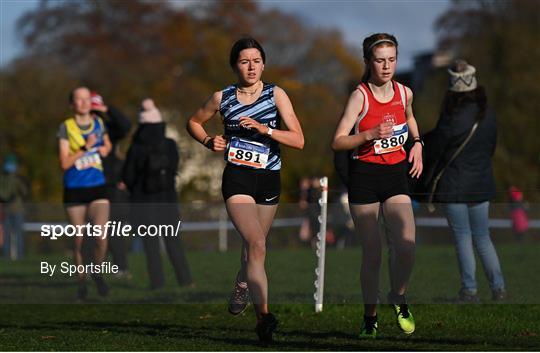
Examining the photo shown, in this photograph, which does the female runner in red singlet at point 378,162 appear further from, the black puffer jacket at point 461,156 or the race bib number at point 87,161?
the race bib number at point 87,161

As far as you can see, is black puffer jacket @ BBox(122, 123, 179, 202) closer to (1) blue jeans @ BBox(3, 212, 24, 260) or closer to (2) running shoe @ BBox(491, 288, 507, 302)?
(2) running shoe @ BBox(491, 288, 507, 302)

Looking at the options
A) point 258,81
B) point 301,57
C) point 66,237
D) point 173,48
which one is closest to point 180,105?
point 173,48

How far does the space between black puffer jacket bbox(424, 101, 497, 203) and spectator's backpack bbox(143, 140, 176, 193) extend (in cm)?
403

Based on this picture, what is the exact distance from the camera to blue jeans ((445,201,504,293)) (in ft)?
41.3

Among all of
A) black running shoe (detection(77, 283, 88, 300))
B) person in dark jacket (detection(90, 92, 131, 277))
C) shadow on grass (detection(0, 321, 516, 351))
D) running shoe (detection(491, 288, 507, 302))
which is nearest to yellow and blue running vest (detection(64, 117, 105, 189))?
person in dark jacket (detection(90, 92, 131, 277))

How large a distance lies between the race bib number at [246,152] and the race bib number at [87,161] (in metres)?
4.49


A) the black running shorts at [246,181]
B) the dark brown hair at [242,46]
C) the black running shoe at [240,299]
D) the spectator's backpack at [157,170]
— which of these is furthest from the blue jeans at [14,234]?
the dark brown hair at [242,46]

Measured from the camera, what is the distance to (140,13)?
64250mm

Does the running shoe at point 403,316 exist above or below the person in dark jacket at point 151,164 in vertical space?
below

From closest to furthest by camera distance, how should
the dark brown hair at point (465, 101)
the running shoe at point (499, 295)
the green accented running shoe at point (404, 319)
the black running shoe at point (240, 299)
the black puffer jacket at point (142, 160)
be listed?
the green accented running shoe at point (404, 319), the black running shoe at point (240, 299), the running shoe at point (499, 295), the dark brown hair at point (465, 101), the black puffer jacket at point (142, 160)

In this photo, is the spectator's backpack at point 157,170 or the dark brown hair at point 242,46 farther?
the spectator's backpack at point 157,170

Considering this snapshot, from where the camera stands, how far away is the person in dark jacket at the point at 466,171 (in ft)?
41.4

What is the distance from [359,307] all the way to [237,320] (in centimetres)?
128

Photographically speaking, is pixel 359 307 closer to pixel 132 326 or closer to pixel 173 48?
pixel 132 326
